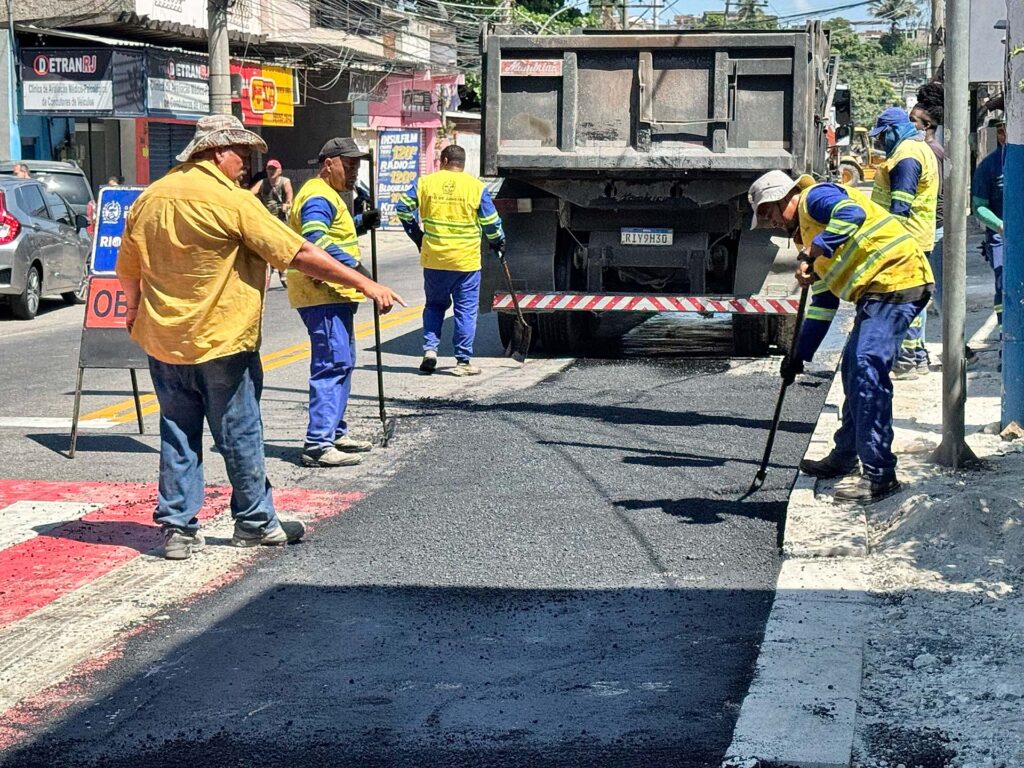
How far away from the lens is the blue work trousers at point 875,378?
6.77 m

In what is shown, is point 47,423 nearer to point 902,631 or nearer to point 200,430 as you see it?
point 200,430

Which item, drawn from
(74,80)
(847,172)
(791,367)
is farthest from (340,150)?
(74,80)

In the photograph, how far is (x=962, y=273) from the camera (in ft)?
23.9

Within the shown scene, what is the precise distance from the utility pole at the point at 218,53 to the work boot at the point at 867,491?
16349mm

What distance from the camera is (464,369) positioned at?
12023 millimetres

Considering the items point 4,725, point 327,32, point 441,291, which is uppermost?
point 327,32

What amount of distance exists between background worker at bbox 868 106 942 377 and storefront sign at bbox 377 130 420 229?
25438 mm

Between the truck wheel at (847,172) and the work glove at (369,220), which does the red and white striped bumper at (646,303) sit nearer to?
the work glove at (369,220)

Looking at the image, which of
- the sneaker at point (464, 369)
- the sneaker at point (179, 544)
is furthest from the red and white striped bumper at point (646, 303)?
the sneaker at point (179, 544)

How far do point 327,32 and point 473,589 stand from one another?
31.9 metres

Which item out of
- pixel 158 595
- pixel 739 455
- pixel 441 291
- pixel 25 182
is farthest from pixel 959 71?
pixel 25 182

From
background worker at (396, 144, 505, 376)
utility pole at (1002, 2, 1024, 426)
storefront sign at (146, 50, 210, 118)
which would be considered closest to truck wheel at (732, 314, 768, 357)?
background worker at (396, 144, 505, 376)

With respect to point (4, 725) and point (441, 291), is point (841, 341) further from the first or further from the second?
point (4, 725)

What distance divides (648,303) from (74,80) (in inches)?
631
